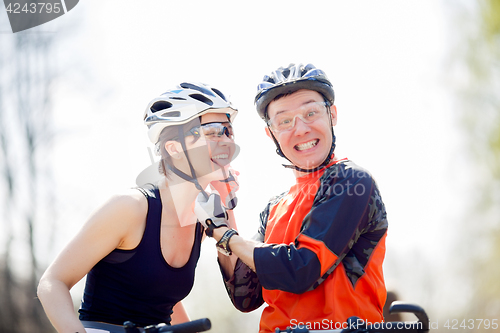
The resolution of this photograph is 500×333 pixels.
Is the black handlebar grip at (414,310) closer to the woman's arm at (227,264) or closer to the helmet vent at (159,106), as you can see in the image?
the woman's arm at (227,264)

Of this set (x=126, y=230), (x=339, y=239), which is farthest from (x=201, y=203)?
(x=339, y=239)

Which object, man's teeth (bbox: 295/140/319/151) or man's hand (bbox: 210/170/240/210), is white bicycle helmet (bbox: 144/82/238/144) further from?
man's teeth (bbox: 295/140/319/151)

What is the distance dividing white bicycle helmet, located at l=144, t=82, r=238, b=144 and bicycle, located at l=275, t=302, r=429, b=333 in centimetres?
216

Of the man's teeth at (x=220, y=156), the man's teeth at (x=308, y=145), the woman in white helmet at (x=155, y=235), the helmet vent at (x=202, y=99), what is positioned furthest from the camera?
the helmet vent at (x=202, y=99)

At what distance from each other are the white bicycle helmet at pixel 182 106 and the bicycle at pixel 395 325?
216 cm

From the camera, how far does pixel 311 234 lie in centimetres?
279

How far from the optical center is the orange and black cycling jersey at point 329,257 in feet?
9.04

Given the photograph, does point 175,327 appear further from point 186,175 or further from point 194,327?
point 186,175

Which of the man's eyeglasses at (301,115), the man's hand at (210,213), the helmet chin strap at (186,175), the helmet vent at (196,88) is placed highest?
the helmet vent at (196,88)

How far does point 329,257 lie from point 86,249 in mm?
1864

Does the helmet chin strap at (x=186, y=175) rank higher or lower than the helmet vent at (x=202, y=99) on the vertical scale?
lower

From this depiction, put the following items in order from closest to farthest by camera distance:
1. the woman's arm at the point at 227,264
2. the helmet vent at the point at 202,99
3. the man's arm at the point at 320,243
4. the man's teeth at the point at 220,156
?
the man's arm at the point at 320,243 < the woman's arm at the point at 227,264 < the man's teeth at the point at 220,156 < the helmet vent at the point at 202,99

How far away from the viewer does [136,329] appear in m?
2.59

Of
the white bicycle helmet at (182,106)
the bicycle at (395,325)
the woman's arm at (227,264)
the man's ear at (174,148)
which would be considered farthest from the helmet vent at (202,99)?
the bicycle at (395,325)
